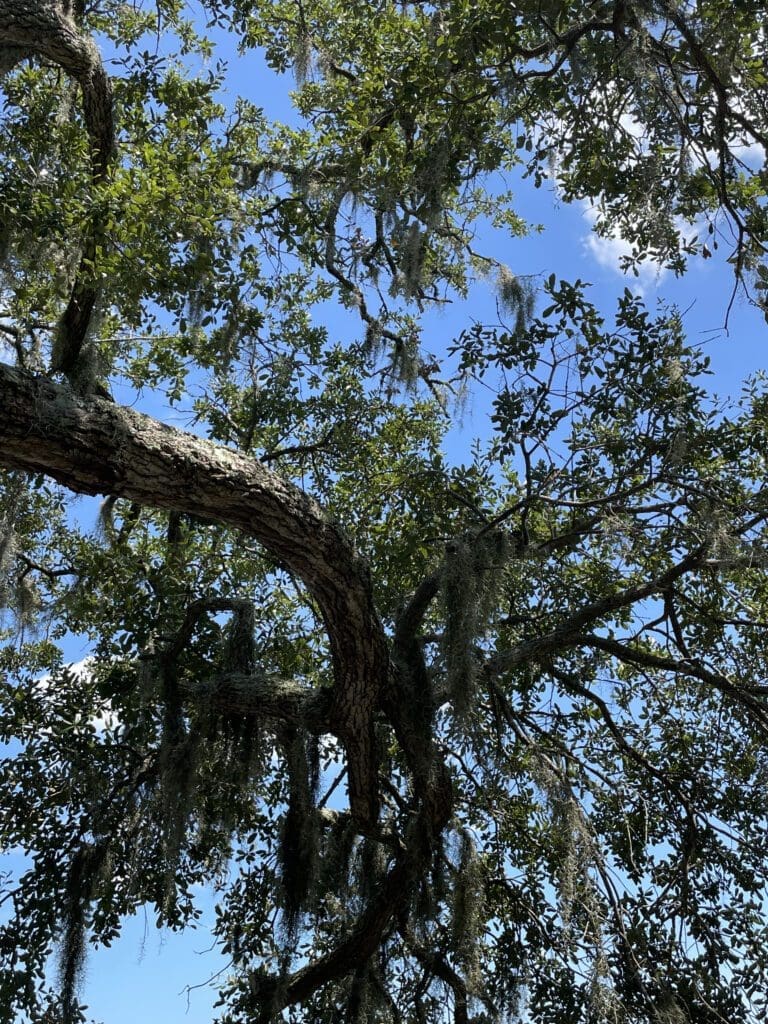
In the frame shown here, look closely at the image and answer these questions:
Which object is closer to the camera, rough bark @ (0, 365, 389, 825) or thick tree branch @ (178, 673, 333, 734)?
rough bark @ (0, 365, 389, 825)

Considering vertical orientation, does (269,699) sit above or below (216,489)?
below

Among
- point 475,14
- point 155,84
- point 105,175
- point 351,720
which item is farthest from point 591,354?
point 155,84

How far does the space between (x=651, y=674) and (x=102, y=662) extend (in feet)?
10.4

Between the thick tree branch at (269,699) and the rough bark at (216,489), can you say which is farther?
the thick tree branch at (269,699)

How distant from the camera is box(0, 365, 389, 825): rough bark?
3.27 meters

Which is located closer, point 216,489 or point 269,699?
point 216,489

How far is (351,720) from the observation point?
4.38 meters

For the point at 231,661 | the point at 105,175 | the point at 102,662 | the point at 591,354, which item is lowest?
the point at 231,661

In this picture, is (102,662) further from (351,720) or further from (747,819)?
(747,819)

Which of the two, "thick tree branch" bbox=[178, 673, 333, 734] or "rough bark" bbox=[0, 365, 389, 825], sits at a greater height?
"rough bark" bbox=[0, 365, 389, 825]

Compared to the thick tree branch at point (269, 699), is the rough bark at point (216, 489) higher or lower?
higher

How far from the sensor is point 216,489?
3.68 m

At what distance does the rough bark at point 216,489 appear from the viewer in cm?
327

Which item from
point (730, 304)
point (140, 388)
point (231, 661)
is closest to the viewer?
point (730, 304)
